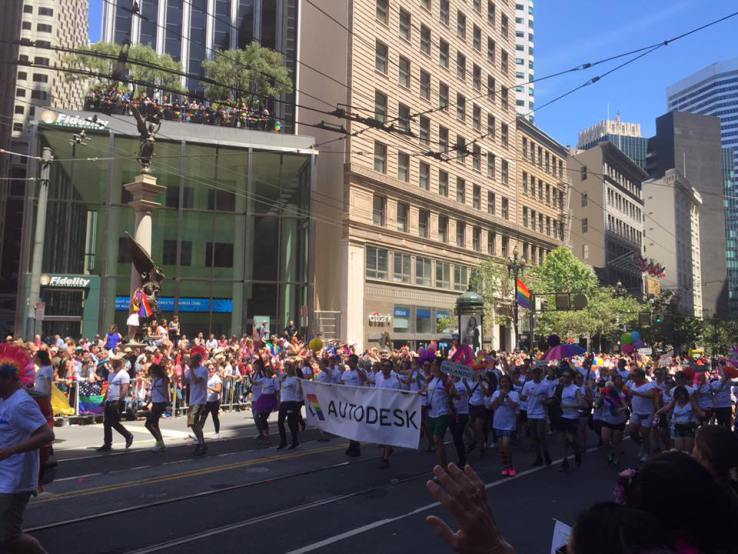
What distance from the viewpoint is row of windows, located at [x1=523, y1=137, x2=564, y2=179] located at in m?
56.6

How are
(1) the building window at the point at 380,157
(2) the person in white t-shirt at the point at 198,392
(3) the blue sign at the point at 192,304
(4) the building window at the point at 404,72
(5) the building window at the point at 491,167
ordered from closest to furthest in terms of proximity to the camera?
(2) the person in white t-shirt at the point at 198,392, (3) the blue sign at the point at 192,304, (1) the building window at the point at 380,157, (4) the building window at the point at 404,72, (5) the building window at the point at 491,167

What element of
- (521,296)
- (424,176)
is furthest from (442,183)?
(521,296)

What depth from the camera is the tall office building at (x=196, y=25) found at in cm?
5981

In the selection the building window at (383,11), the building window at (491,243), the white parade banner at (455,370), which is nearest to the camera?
the white parade banner at (455,370)

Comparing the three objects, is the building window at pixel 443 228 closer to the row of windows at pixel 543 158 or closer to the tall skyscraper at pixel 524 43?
the row of windows at pixel 543 158

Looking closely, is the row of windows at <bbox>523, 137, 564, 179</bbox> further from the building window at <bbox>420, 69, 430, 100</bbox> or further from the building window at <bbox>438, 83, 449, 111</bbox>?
the building window at <bbox>420, 69, 430, 100</bbox>

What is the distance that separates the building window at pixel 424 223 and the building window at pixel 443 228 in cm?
154

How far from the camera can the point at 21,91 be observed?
89.1 meters

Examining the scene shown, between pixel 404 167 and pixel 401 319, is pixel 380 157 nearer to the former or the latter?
pixel 404 167

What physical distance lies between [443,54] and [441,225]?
12.4 metres

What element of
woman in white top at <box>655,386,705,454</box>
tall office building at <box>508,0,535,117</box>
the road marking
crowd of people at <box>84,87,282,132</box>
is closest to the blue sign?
crowd of people at <box>84,87,282,132</box>

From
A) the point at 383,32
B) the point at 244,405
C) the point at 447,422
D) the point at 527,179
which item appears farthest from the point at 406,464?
the point at 527,179

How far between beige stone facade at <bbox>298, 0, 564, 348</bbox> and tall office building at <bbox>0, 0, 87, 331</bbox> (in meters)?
40.5

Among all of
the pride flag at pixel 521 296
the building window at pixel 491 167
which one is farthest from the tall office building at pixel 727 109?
the pride flag at pixel 521 296
